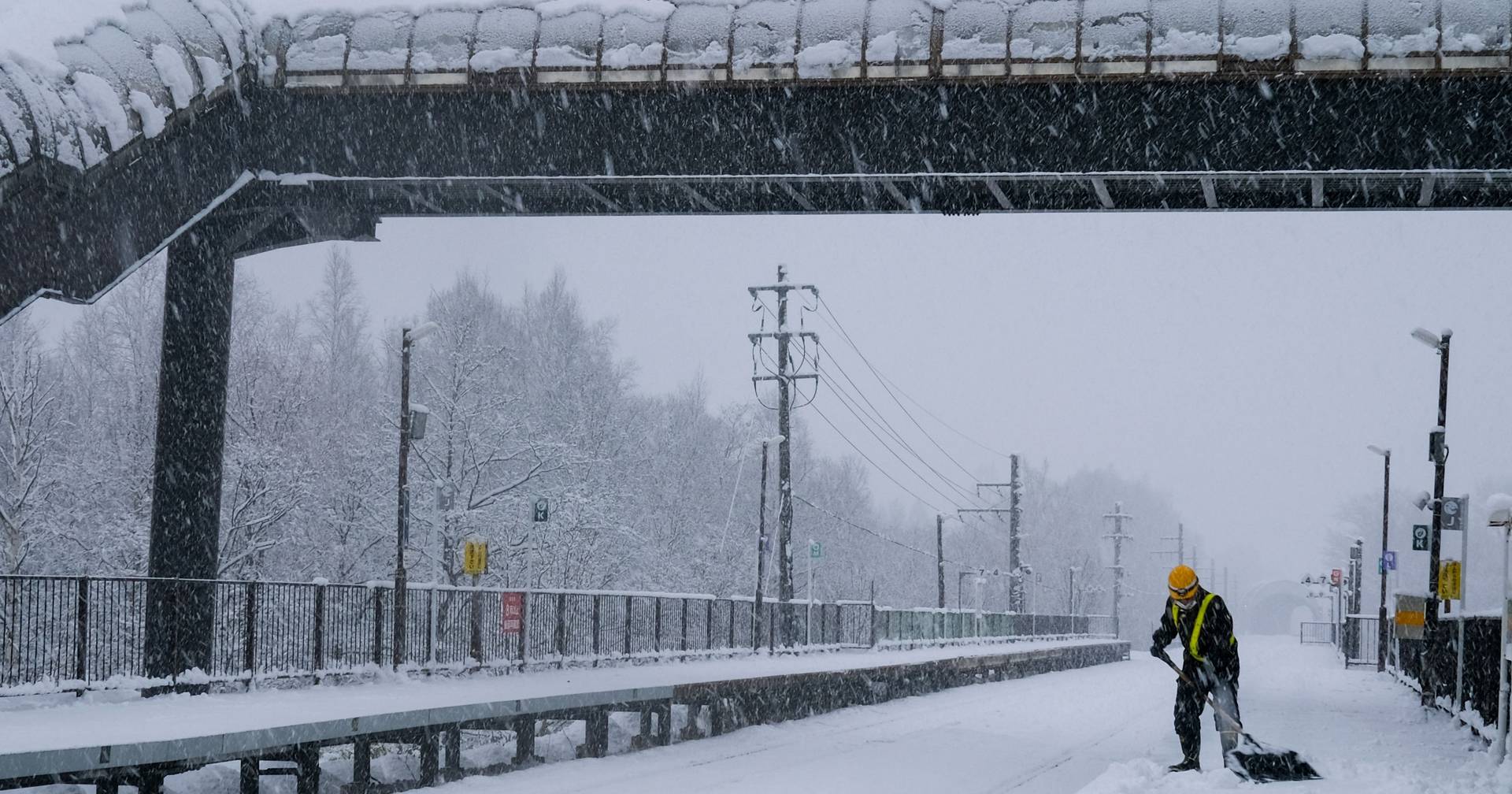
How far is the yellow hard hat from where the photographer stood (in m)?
12.6

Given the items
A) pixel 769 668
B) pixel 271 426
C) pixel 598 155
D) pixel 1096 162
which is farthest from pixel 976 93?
pixel 271 426

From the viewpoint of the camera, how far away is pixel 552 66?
1605 cm

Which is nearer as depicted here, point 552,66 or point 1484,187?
point 552,66

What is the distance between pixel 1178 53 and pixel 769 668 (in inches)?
548

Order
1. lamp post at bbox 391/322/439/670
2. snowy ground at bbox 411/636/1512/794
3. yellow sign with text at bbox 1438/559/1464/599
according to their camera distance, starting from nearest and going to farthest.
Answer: snowy ground at bbox 411/636/1512/794 < lamp post at bbox 391/322/439/670 < yellow sign with text at bbox 1438/559/1464/599

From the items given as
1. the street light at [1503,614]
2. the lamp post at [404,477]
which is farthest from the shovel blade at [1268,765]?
the lamp post at [404,477]

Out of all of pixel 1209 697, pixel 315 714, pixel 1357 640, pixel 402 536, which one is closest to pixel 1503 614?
pixel 1209 697

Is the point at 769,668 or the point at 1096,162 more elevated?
the point at 1096,162

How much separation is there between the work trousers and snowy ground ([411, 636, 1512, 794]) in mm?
336

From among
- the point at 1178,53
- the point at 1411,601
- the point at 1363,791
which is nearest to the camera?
the point at 1363,791

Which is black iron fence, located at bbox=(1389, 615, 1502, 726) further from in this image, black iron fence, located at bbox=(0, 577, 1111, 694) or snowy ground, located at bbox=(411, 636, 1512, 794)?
black iron fence, located at bbox=(0, 577, 1111, 694)

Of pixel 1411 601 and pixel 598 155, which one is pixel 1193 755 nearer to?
pixel 598 155

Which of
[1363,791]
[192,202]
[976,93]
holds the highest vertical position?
[976,93]

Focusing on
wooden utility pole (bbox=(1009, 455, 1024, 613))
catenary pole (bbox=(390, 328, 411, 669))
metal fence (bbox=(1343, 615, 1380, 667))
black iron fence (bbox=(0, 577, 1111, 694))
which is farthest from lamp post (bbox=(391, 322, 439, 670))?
wooden utility pole (bbox=(1009, 455, 1024, 613))
